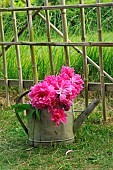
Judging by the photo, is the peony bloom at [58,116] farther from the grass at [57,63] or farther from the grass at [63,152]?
the grass at [57,63]

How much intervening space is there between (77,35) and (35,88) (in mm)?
3361

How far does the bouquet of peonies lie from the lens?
3803 millimetres

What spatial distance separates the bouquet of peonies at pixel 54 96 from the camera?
3803 millimetres

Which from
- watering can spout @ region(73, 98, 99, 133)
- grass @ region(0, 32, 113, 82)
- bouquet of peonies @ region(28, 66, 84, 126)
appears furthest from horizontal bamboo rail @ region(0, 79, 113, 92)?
bouquet of peonies @ region(28, 66, 84, 126)

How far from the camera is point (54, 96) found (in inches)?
151

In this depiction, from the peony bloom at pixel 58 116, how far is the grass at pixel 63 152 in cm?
22

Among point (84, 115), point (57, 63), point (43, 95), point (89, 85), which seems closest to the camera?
point (43, 95)

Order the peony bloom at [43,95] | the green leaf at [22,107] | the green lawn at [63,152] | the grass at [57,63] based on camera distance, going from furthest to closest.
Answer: the grass at [57,63], the green leaf at [22,107], the peony bloom at [43,95], the green lawn at [63,152]

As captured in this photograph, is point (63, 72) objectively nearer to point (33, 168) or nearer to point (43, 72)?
point (33, 168)

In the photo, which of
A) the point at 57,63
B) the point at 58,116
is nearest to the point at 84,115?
the point at 58,116

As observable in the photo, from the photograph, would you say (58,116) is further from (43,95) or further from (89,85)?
(89,85)

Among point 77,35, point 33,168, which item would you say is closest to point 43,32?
point 77,35

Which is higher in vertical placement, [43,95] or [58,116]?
[43,95]

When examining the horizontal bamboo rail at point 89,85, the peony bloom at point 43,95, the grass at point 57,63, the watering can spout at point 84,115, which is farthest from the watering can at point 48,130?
the grass at point 57,63
